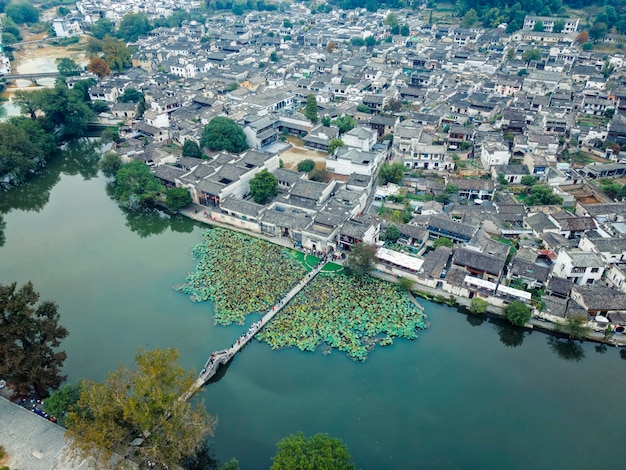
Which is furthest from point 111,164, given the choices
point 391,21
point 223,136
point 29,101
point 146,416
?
point 391,21

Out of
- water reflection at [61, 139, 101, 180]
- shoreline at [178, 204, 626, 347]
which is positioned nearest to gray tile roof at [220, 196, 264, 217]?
shoreline at [178, 204, 626, 347]

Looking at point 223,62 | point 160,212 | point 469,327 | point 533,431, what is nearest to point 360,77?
point 223,62

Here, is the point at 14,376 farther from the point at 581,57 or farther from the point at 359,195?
the point at 581,57

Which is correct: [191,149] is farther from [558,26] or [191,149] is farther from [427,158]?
[558,26]

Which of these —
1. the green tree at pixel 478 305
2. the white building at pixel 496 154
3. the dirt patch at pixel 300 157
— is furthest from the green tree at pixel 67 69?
the green tree at pixel 478 305

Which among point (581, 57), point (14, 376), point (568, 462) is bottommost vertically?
point (568, 462)

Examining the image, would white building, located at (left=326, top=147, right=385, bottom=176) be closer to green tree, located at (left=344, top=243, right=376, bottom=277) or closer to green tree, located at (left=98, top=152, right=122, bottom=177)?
green tree, located at (left=344, top=243, right=376, bottom=277)
